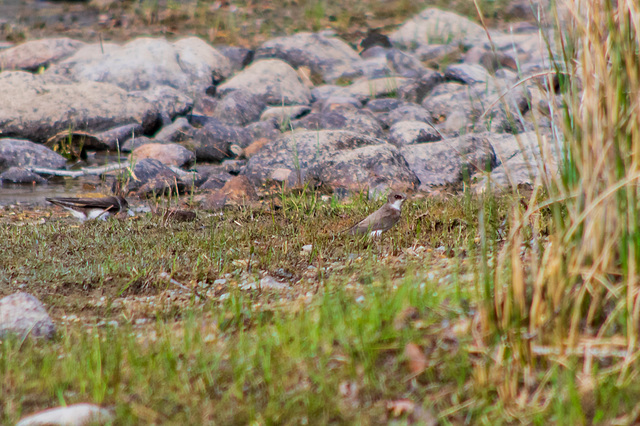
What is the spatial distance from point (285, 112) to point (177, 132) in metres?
1.91

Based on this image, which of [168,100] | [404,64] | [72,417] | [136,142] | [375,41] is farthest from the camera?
[375,41]

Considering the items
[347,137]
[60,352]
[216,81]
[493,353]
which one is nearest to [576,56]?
[493,353]

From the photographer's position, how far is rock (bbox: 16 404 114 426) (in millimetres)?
2395

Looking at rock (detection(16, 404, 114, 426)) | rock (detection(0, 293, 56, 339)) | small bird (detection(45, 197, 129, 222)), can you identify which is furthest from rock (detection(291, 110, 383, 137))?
rock (detection(16, 404, 114, 426))

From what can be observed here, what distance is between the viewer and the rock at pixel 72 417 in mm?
2395

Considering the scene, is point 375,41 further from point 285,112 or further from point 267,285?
point 267,285

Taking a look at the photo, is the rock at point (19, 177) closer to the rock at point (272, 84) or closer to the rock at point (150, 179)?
the rock at point (150, 179)

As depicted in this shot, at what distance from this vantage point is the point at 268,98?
12102mm

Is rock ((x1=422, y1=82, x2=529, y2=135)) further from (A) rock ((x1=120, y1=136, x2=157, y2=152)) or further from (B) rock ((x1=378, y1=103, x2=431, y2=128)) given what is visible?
(A) rock ((x1=120, y1=136, x2=157, y2=152))

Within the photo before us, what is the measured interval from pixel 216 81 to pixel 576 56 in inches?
444

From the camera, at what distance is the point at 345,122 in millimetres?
10148

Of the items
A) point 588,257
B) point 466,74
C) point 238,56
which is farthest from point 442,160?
point 238,56

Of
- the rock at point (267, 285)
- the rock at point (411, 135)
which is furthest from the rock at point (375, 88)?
the rock at point (267, 285)

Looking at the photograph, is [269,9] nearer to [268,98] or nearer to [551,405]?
[268,98]
